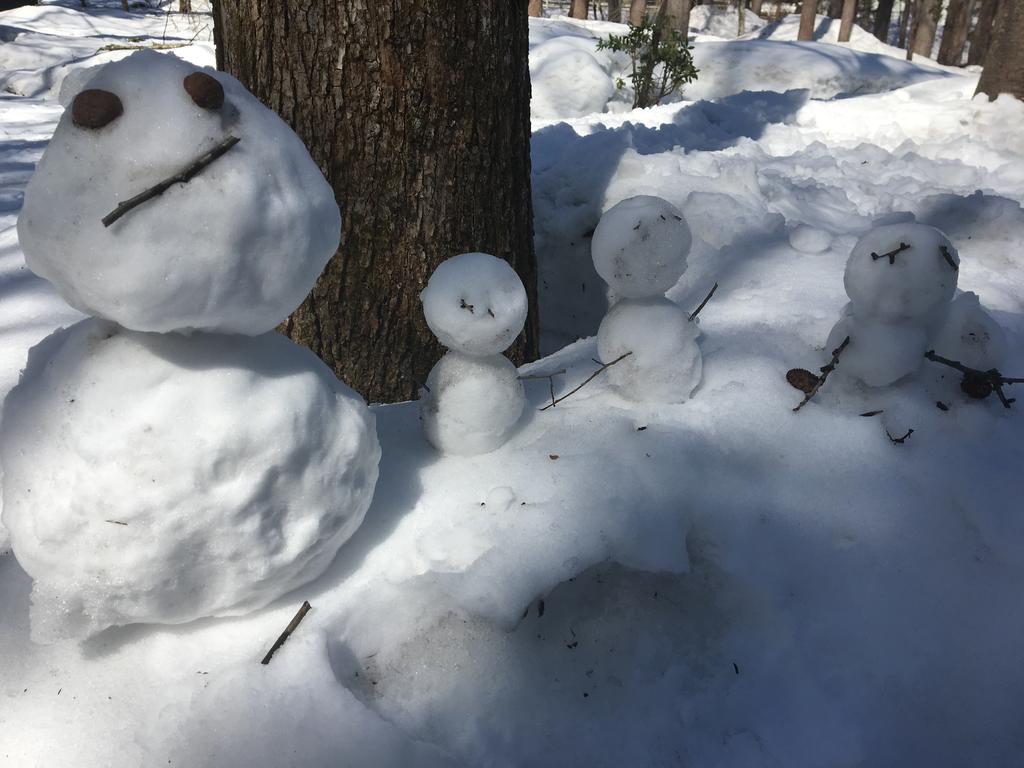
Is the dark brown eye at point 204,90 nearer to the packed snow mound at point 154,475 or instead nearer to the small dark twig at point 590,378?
the packed snow mound at point 154,475

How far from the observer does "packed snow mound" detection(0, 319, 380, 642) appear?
104 cm

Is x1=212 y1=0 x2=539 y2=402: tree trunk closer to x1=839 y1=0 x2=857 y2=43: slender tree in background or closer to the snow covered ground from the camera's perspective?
the snow covered ground

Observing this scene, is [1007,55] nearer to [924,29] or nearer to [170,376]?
[170,376]

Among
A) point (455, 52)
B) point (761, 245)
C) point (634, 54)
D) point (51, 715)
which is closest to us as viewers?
point (51, 715)

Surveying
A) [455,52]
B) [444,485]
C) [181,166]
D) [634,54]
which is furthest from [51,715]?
[634,54]

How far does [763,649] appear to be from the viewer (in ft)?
3.88

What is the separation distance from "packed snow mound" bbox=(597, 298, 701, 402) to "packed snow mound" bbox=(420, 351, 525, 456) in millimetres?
256

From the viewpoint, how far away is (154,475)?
103 cm

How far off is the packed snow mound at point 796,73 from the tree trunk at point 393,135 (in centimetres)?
685

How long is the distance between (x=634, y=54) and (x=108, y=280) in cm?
619

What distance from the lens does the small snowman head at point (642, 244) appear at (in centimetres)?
146

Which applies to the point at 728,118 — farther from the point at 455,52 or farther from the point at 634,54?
the point at 455,52

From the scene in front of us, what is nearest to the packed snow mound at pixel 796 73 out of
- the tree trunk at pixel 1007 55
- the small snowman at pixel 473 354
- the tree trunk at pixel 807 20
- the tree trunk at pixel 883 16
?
the tree trunk at pixel 1007 55

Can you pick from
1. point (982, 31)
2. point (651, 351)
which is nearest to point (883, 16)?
point (982, 31)
